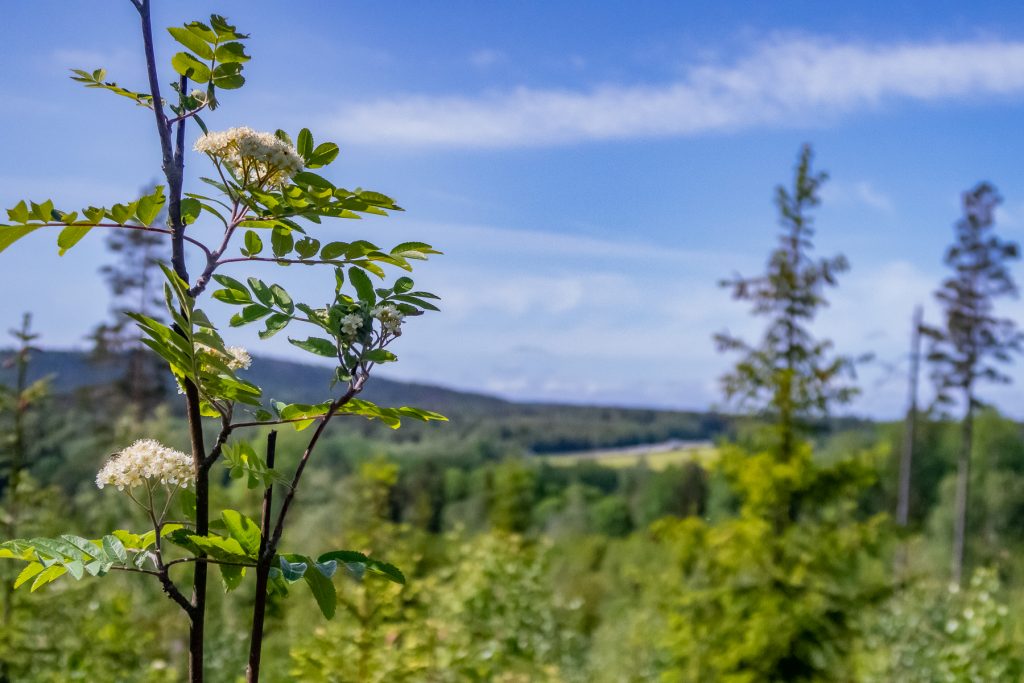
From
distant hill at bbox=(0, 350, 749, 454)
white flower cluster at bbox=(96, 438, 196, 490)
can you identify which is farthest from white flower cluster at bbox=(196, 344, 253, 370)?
distant hill at bbox=(0, 350, 749, 454)

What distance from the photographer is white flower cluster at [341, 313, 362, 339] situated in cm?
100

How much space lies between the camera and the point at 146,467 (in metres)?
1.03

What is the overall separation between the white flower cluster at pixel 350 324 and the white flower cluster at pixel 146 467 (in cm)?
23

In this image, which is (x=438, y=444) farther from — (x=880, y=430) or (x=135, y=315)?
(x=135, y=315)

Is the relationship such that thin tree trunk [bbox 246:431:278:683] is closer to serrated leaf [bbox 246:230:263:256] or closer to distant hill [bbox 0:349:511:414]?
distant hill [bbox 0:349:511:414]

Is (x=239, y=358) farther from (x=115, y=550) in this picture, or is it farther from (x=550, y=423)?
(x=550, y=423)

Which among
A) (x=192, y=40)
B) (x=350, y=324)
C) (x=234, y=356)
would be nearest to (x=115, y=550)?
(x=234, y=356)

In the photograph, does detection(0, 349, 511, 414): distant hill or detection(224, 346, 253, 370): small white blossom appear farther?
detection(0, 349, 511, 414): distant hill

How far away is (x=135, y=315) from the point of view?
900 mm

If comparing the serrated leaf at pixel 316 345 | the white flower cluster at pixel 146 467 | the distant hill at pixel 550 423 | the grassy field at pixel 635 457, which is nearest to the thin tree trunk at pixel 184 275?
the white flower cluster at pixel 146 467

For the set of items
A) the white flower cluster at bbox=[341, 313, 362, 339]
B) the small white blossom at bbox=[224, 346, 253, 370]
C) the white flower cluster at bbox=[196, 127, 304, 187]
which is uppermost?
the white flower cluster at bbox=[196, 127, 304, 187]

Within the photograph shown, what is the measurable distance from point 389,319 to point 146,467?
32 cm

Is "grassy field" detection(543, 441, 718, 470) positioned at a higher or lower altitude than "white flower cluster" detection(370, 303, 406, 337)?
lower

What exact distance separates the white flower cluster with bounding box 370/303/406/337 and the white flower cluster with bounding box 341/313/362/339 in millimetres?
21
